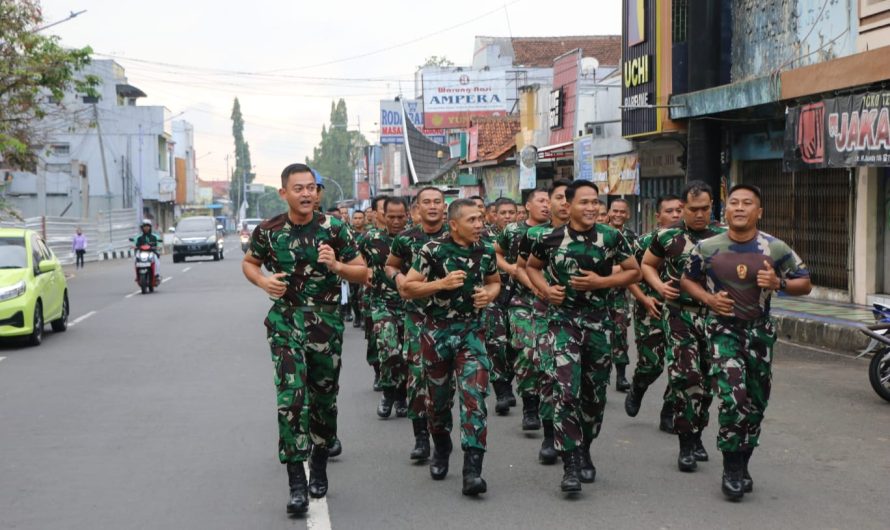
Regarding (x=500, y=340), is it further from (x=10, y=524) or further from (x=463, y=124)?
(x=463, y=124)

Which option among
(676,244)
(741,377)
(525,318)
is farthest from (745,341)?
(525,318)

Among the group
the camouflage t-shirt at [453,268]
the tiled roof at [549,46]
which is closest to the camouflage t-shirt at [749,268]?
the camouflage t-shirt at [453,268]

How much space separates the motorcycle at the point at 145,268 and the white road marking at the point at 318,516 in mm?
19679

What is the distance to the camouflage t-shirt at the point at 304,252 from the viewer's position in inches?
253

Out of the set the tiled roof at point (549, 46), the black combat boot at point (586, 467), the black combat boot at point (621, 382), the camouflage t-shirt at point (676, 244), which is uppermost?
the tiled roof at point (549, 46)

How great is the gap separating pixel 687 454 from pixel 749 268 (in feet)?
4.79

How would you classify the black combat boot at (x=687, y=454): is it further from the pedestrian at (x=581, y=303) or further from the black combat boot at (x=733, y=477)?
the black combat boot at (x=733, y=477)

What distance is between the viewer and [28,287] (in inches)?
588

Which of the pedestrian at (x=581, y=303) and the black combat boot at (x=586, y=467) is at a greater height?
the pedestrian at (x=581, y=303)

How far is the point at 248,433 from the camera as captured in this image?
8.80 meters

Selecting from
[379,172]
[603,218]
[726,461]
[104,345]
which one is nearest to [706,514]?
[726,461]

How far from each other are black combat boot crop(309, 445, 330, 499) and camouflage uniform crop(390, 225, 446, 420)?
82 centimetres

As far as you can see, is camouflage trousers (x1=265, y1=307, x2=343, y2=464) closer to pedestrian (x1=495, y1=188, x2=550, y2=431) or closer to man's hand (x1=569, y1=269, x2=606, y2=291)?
man's hand (x1=569, y1=269, x2=606, y2=291)

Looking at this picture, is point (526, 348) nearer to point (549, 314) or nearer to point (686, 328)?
point (686, 328)
